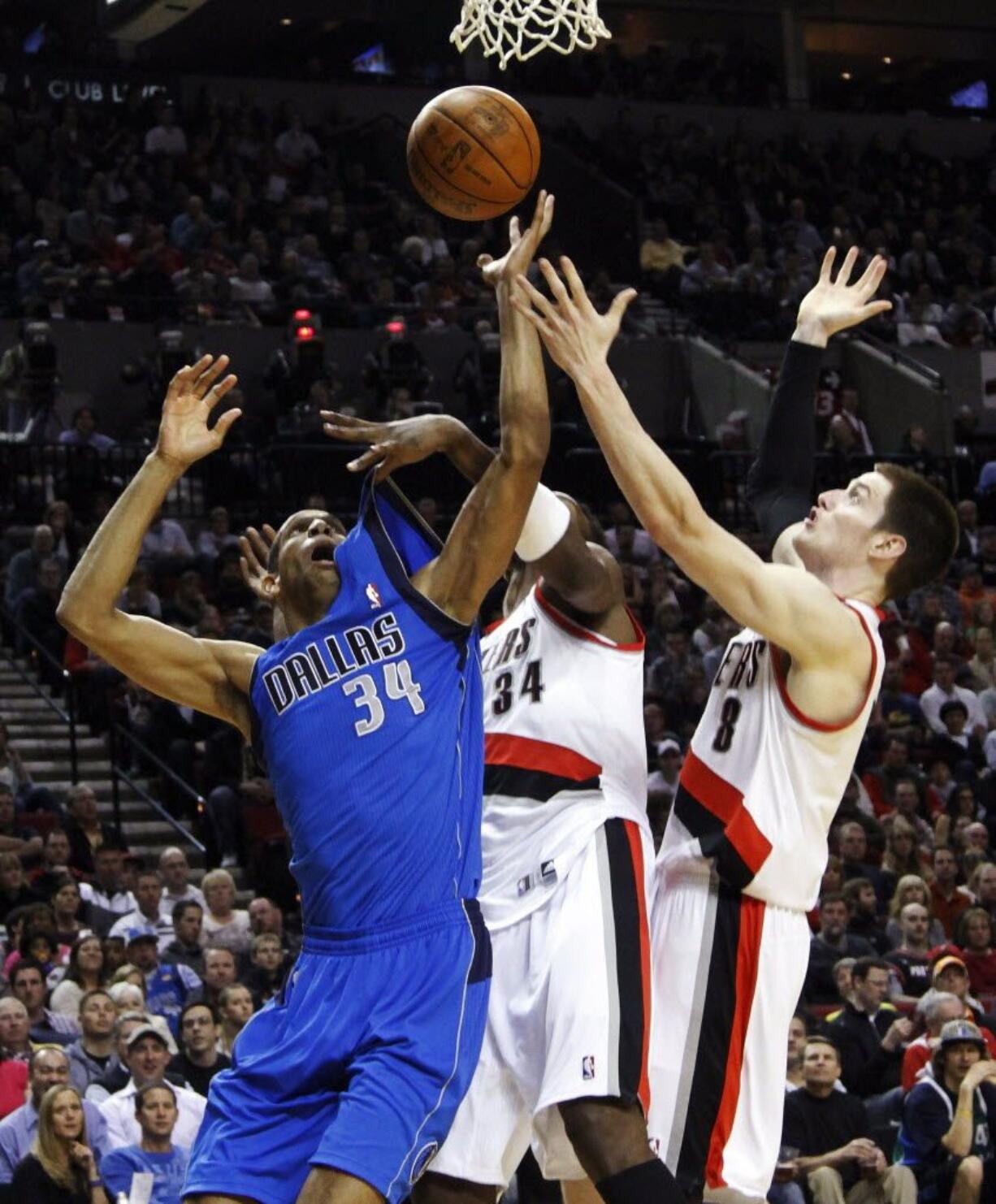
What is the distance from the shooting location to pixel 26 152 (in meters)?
20.8

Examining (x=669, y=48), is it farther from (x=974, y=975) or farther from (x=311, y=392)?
(x=974, y=975)

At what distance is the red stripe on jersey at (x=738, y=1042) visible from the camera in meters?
4.84

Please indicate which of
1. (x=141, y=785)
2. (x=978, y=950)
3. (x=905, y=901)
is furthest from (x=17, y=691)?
(x=978, y=950)

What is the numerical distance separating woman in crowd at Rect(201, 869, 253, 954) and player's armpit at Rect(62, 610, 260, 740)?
7442 millimetres

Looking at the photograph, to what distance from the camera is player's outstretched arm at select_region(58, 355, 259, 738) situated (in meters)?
4.65

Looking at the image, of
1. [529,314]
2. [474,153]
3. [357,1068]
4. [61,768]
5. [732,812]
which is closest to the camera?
[357,1068]

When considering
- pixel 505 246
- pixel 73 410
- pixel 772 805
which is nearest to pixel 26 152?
pixel 73 410

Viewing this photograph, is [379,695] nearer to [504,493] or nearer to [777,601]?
[504,493]

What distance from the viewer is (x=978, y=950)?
1277 cm

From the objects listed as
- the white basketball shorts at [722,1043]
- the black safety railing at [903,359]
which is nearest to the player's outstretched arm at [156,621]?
the white basketball shorts at [722,1043]

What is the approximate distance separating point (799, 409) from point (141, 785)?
1014 cm

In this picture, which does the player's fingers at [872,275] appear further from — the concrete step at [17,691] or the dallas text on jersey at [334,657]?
the concrete step at [17,691]

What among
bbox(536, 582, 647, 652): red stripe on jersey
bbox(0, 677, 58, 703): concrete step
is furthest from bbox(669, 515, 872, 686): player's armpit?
bbox(0, 677, 58, 703): concrete step

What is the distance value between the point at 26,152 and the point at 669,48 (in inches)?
477
